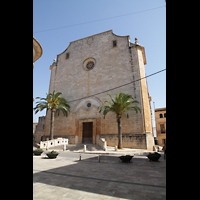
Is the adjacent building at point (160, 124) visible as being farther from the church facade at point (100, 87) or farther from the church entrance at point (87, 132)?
the church entrance at point (87, 132)

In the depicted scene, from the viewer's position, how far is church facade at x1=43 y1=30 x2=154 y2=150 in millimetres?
19812

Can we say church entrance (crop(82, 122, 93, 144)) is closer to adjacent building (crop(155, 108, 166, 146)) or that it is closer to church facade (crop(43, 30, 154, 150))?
church facade (crop(43, 30, 154, 150))

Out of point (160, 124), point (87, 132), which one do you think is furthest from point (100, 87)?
point (160, 124)

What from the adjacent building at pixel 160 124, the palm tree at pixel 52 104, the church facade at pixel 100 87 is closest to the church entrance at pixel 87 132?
the church facade at pixel 100 87

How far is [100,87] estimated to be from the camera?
922 inches

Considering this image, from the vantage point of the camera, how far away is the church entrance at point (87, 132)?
2227cm

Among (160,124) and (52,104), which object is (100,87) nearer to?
(52,104)

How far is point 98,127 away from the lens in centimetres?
2181
